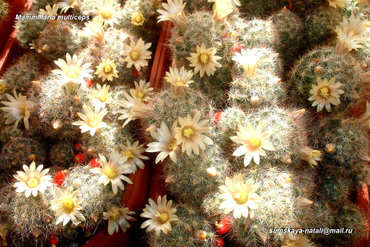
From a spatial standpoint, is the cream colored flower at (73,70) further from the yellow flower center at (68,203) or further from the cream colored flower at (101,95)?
the yellow flower center at (68,203)

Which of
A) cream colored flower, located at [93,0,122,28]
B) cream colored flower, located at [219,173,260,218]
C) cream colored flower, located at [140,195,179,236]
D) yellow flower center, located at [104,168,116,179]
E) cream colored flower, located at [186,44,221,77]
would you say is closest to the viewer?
cream colored flower, located at [219,173,260,218]

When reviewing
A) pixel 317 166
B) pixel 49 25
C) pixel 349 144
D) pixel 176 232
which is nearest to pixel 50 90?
pixel 49 25

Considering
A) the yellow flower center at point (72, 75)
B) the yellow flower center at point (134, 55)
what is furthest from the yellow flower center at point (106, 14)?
the yellow flower center at point (72, 75)

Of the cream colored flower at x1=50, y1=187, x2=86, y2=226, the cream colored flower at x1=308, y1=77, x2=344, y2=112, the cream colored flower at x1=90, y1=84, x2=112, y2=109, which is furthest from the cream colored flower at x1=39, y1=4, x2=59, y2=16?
the cream colored flower at x1=308, y1=77, x2=344, y2=112

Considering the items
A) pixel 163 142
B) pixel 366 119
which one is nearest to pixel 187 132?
pixel 163 142

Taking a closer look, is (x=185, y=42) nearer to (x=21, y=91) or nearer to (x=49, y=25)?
(x=49, y=25)

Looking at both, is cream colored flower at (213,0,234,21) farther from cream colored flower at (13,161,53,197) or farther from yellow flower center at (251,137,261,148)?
cream colored flower at (13,161,53,197)
